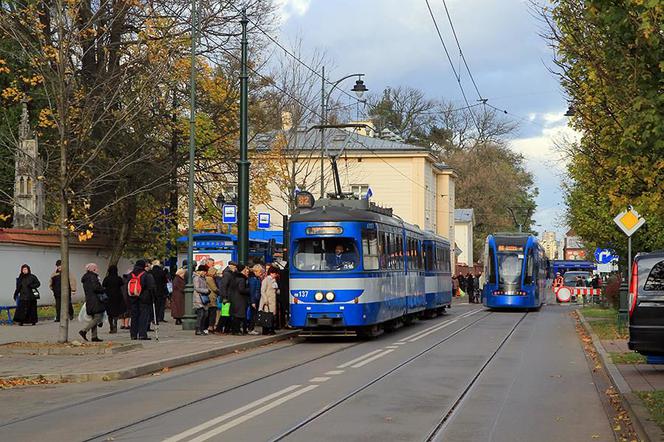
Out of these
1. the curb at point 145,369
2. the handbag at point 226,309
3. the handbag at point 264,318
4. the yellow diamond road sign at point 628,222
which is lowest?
the curb at point 145,369

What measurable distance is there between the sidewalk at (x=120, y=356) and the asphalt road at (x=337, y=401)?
52 centimetres

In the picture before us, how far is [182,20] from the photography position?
111 feet

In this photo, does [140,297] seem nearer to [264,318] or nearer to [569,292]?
[264,318]

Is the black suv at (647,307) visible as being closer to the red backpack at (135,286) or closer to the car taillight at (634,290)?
the car taillight at (634,290)

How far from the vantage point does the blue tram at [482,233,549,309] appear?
47.0 m

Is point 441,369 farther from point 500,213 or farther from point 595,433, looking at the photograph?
point 500,213

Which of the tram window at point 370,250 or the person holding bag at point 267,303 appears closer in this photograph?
the tram window at point 370,250

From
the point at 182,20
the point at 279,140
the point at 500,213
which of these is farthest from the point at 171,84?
the point at 500,213

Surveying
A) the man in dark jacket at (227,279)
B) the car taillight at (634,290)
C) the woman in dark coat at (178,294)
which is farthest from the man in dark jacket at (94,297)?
the car taillight at (634,290)

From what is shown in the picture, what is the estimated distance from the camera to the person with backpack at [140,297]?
2381 centimetres

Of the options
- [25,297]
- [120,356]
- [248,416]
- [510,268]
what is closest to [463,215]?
[510,268]

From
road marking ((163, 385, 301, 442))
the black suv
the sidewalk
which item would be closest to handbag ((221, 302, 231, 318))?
the sidewalk

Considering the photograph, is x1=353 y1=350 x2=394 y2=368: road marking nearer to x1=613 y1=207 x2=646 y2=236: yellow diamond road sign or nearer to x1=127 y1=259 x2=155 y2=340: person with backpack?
x1=127 y1=259 x2=155 y2=340: person with backpack

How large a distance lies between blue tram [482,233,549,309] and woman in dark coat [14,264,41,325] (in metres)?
22.7
